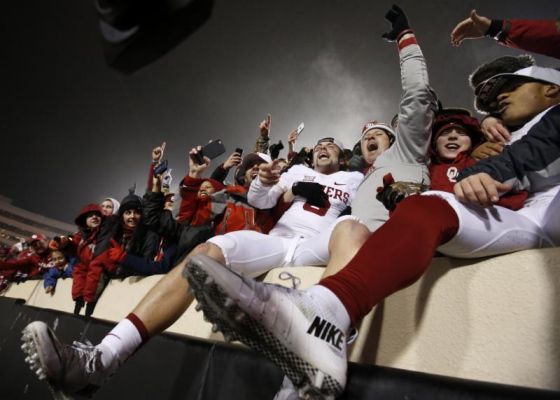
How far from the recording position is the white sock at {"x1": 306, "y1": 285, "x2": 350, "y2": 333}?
0.69 meters

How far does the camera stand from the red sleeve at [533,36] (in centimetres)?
163

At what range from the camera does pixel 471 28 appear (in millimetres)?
1889

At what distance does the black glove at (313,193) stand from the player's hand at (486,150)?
2.62 ft

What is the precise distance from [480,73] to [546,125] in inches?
37.0

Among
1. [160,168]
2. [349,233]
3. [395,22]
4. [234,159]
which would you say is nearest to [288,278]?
[349,233]

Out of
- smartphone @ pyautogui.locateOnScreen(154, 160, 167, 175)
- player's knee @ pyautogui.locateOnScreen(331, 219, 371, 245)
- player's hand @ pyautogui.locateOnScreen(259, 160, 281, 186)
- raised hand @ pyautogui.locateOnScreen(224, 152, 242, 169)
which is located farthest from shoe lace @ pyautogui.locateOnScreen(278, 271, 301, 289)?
raised hand @ pyautogui.locateOnScreen(224, 152, 242, 169)

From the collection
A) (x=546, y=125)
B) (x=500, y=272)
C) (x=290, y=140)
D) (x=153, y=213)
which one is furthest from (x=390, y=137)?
(x=290, y=140)

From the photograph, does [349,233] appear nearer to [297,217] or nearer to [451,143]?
[297,217]

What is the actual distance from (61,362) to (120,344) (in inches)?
9.5

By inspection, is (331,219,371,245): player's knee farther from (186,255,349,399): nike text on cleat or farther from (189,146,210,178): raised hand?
(189,146,210,178): raised hand

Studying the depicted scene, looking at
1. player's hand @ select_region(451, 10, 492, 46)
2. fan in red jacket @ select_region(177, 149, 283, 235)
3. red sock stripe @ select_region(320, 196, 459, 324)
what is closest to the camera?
red sock stripe @ select_region(320, 196, 459, 324)

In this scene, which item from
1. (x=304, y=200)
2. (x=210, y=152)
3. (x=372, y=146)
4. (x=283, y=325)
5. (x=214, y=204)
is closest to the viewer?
(x=283, y=325)

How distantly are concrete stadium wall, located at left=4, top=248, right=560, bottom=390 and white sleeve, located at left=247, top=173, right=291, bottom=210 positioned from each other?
108cm

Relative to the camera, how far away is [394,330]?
3.46 ft
